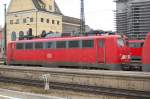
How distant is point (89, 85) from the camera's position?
21.0m

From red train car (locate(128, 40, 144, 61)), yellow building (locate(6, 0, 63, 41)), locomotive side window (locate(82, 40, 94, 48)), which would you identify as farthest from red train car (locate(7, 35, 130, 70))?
yellow building (locate(6, 0, 63, 41))

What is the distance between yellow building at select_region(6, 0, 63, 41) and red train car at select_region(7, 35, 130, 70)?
49.3 metres

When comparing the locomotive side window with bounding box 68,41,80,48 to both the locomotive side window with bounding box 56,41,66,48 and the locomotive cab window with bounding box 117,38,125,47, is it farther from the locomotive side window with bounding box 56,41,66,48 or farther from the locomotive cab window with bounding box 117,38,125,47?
the locomotive cab window with bounding box 117,38,125,47

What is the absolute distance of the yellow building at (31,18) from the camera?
8675cm

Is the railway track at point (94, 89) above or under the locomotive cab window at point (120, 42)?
under

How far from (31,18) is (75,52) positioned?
2373 inches

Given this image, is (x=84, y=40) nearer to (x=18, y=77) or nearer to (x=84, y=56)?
(x=84, y=56)

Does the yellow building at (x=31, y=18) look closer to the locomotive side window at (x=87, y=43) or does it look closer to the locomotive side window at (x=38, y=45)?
the locomotive side window at (x=38, y=45)

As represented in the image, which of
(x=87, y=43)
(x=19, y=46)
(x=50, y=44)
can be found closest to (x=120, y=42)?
(x=87, y=43)

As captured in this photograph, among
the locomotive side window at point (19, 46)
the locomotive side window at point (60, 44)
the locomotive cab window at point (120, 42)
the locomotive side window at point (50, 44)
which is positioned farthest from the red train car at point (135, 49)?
the locomotive side window at point (19, 46)

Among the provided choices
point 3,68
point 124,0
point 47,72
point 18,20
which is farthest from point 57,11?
point 47,72

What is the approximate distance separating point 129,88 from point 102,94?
1.44m

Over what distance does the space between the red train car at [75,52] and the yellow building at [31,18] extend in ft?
162

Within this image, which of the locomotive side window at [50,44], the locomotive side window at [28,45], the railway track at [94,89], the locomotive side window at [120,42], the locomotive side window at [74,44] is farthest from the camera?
the locomotive side window at [28,45]
